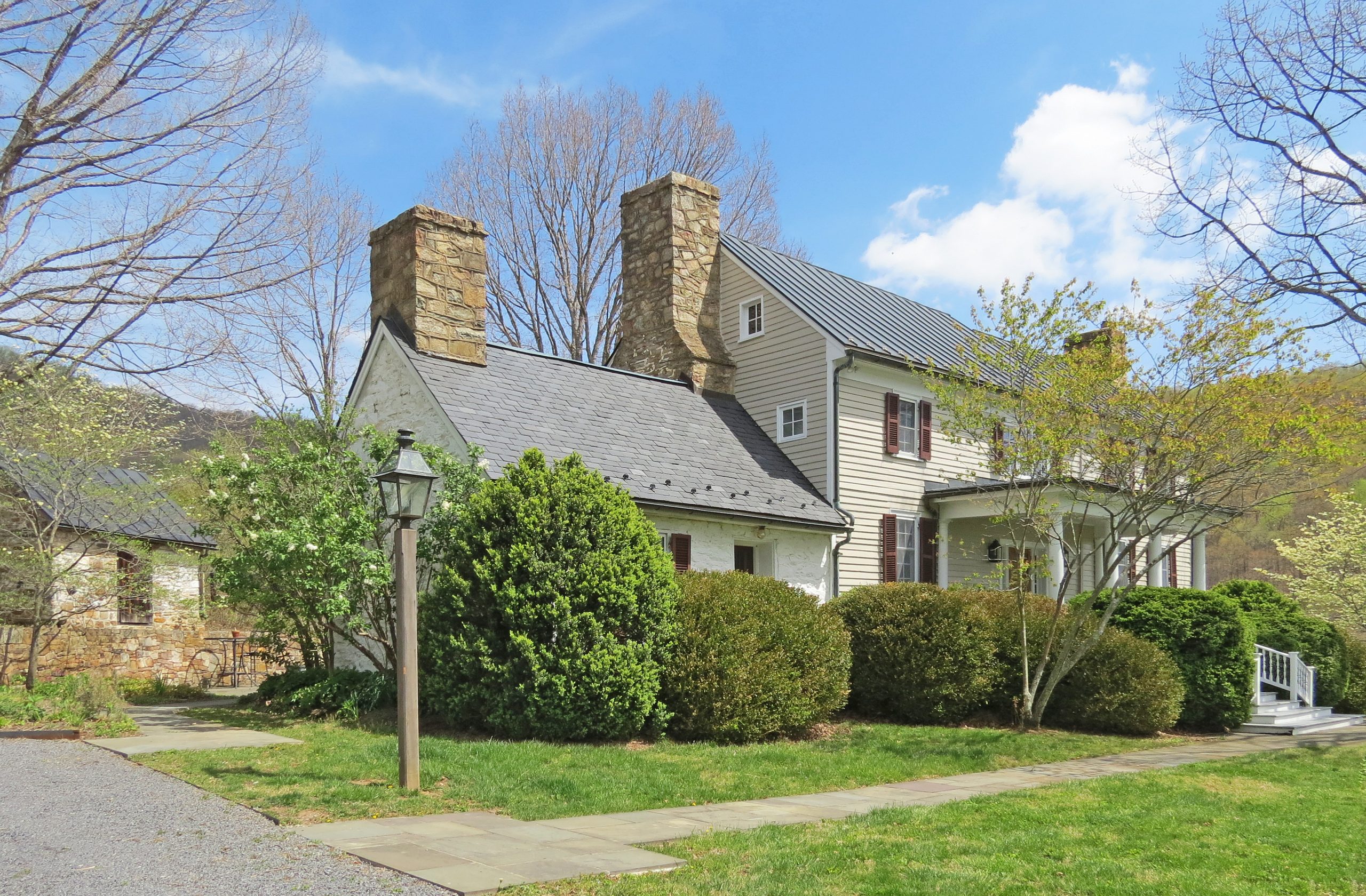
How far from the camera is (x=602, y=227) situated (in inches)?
1067

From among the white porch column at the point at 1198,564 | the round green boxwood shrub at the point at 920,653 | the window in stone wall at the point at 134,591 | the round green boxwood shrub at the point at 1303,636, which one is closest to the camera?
the round green boxwood shrub at the point at 920,653

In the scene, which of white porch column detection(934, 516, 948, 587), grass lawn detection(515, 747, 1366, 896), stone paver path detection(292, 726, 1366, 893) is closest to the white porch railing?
white porch column detection(934, 516, 948, 587)

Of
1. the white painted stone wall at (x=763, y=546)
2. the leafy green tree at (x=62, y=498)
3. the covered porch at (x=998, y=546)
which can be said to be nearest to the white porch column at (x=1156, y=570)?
the covered porch at (x=998, y=546)

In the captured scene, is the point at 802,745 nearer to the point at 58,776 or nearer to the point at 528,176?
the point at 58,776

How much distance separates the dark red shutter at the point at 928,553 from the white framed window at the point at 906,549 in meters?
0.15

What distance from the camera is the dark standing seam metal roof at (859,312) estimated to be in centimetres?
1800

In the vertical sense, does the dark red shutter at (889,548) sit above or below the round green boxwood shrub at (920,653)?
above

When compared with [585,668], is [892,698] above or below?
below

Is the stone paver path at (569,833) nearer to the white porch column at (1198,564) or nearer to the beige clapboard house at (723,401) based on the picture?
the beige clapboard house at (723,401)

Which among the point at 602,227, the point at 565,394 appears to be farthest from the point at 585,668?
the point at 602,227

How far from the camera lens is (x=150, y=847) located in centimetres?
595

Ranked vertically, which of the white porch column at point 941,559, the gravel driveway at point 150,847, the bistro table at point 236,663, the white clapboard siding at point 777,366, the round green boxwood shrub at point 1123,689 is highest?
A: the white clapboard siding at point 777,366

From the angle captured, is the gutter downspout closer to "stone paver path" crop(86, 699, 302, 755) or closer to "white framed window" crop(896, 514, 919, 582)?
"white framed window" crop(896, 514, 919, 582)

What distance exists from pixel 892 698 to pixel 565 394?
6.83 m
